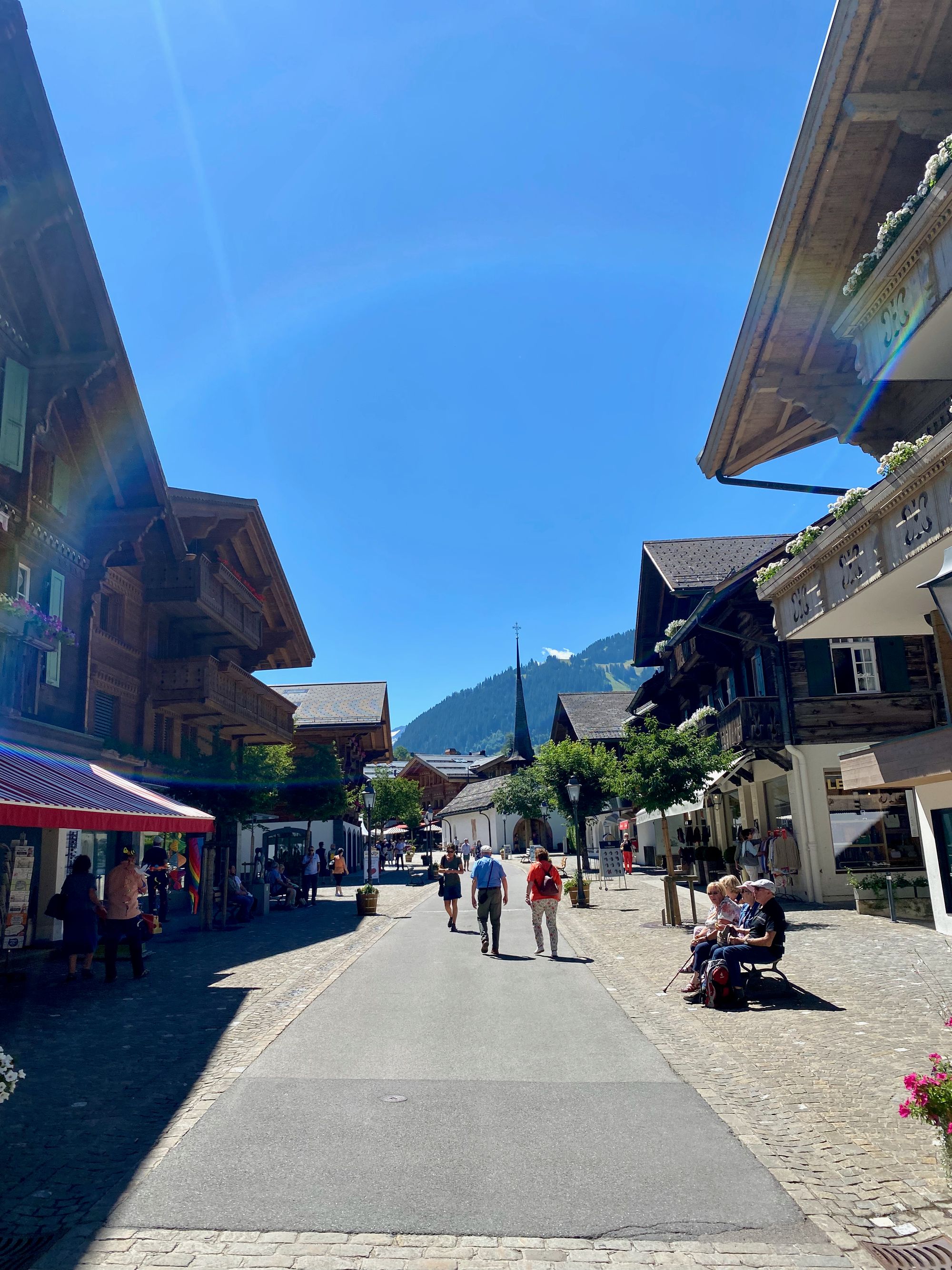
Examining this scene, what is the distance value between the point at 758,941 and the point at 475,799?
258 ft

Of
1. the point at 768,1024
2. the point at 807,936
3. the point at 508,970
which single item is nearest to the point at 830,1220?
the point at 768,1024

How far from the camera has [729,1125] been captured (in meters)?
5.98

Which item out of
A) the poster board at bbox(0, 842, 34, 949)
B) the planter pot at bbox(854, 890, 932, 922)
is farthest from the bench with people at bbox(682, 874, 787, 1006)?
the poster board at bbox(0, 842, 34, 949)

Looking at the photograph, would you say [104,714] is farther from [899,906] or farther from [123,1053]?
[899,906]

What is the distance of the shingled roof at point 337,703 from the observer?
50969mm

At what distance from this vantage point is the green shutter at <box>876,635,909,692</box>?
22.2 metres

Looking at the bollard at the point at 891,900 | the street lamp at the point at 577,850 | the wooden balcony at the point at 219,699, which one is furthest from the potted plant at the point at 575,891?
the wooden balcony at the point at 219,699

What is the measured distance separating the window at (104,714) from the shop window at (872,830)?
16582 mm

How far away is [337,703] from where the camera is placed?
5362 cm

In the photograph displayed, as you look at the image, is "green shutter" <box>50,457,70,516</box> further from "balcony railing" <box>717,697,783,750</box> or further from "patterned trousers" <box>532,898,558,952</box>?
"balcony railing" <box>717,697,783,750</box>

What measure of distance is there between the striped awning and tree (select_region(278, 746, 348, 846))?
17.1 meters

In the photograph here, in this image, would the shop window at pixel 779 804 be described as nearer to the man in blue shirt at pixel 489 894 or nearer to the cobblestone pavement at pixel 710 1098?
the cobblestone pavement at pixel 710 1098

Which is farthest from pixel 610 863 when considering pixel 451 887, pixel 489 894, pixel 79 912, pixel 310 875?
pixel 79 912

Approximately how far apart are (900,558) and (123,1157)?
26.4ft
